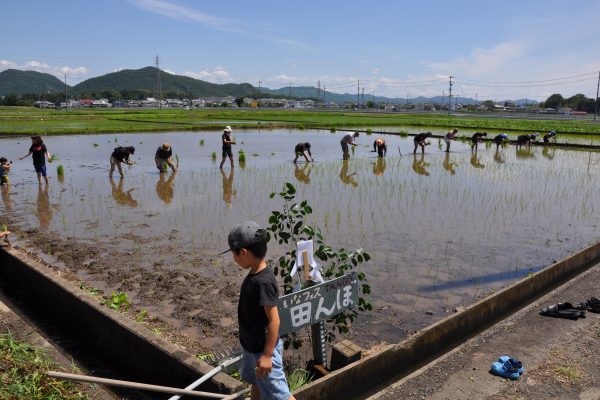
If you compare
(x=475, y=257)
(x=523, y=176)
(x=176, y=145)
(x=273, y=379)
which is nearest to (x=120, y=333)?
(x=273, y=379)

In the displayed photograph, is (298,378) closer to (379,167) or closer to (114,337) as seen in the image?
(114,337)

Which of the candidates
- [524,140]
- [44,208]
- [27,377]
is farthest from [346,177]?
[524,140]

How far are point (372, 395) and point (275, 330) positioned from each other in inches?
61.9

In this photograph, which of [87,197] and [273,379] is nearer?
[273,379]

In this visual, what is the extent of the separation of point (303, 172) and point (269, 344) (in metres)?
12.4

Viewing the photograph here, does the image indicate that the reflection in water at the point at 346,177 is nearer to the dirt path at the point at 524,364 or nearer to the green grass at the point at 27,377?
the dirt path at the point at 524,364

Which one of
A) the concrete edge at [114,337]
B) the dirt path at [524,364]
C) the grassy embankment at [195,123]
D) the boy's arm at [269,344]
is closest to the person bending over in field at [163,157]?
the concrete edge at [114,337]

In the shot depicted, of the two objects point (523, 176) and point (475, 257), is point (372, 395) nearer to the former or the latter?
point (475, 257)

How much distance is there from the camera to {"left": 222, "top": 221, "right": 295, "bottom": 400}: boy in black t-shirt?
2645mm

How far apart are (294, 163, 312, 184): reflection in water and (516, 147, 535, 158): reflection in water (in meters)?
10.3

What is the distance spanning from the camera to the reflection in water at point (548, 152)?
65.6ft

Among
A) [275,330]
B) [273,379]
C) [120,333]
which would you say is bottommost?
[120,333]

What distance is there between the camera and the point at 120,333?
161 inches

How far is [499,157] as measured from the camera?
782 inches
